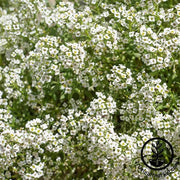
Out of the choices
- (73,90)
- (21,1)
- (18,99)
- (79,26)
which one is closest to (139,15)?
(79,26)

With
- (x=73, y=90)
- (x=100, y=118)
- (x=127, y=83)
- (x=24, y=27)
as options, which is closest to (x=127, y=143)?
(x=100, y=118)

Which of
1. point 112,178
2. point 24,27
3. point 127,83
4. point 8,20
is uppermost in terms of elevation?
point 8,20

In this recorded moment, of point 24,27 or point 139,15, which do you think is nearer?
point 139,15

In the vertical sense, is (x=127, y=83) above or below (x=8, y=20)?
below

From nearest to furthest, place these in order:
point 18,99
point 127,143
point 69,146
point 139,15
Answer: point 127,143, point 69,146, point 139,15, point 18,99

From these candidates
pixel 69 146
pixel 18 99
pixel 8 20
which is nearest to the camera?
pixel 69 146

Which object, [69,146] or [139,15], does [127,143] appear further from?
[139,15]
